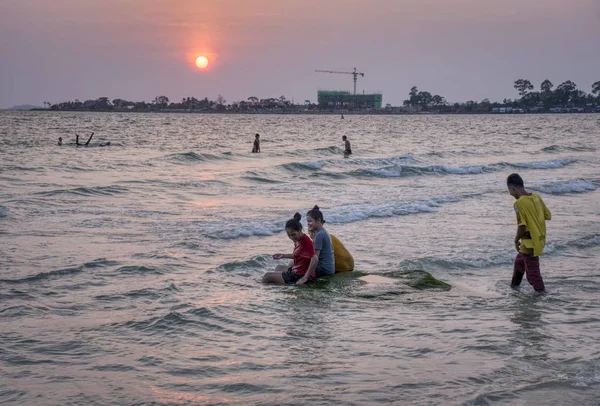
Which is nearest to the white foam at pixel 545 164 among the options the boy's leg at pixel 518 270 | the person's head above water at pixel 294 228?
the boy's leg at pixel 518 270

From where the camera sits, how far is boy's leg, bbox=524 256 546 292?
8867 mm

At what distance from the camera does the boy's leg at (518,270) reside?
30.0 feet

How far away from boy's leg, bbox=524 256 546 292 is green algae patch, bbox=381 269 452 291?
1.11m

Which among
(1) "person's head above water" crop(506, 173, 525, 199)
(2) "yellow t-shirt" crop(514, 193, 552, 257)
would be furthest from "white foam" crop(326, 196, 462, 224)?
(1) "person's head above water" crop(506, 173, 525, 199)

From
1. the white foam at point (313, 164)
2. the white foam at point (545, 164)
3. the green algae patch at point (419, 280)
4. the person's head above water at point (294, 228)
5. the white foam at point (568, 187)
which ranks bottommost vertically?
the white foam at point (545, 164)

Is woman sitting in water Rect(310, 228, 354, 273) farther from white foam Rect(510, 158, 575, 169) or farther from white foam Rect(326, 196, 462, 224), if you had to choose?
white foam Rect(510, 158, 575, 169)

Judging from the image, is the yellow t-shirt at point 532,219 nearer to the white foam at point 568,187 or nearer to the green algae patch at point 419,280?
the green algae patch at point 419,280

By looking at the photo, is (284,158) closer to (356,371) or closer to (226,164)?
(226,164)

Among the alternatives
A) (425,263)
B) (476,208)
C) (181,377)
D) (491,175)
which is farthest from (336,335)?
(491,175)

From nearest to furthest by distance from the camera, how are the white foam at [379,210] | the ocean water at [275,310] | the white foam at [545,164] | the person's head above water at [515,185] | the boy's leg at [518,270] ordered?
the ocean water at [275,310]
the person's head above water at [515,185]
the boy's leg at [518,270]
the white foam at [379,210]
the white foam at [545,164]

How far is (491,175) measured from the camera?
29938 millimetres

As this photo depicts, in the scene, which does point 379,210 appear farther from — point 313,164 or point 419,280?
point 313,164

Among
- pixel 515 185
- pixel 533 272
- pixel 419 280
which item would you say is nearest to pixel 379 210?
pixel 419 280

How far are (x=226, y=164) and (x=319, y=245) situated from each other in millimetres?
25947
